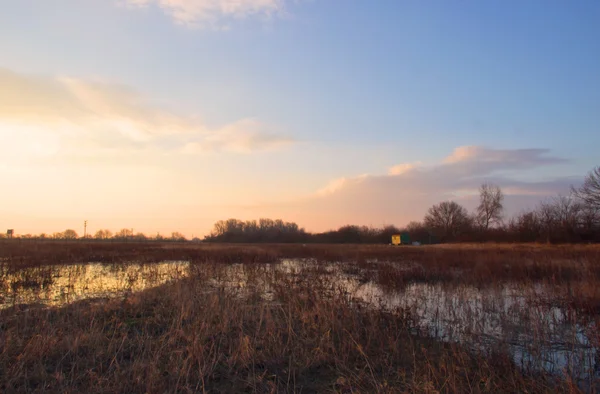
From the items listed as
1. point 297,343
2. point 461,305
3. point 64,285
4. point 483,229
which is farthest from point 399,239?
point 297,343

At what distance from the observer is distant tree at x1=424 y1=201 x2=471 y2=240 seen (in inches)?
3036

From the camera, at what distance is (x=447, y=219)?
8244 cm

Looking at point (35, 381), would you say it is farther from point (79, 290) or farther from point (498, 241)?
point (498, 241)

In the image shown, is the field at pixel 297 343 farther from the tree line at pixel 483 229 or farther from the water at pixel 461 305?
the tree line at pixel 483 229

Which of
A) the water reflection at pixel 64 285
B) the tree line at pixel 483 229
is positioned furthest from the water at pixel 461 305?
the tree line at pixel 483 229

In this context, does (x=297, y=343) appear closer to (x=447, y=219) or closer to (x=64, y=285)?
(x=64, y=285)

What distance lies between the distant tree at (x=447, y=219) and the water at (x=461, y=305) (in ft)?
221

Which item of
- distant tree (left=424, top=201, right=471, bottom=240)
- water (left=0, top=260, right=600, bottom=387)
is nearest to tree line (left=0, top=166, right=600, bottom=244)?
distant tree (left=424, top=201, right=471, bottom=240)

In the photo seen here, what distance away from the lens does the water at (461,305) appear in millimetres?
5941

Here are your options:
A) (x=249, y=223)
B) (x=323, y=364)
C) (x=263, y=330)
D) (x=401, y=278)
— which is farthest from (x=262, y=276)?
(x=249, y=223)

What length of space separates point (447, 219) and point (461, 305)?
257ft

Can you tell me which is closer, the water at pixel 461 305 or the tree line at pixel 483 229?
the water at pixel 461 305

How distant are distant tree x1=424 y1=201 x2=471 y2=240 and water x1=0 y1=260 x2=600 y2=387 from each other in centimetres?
6740

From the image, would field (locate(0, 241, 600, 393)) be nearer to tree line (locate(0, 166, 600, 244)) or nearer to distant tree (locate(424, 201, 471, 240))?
tree line (locate(0, 166, 600, 244))
